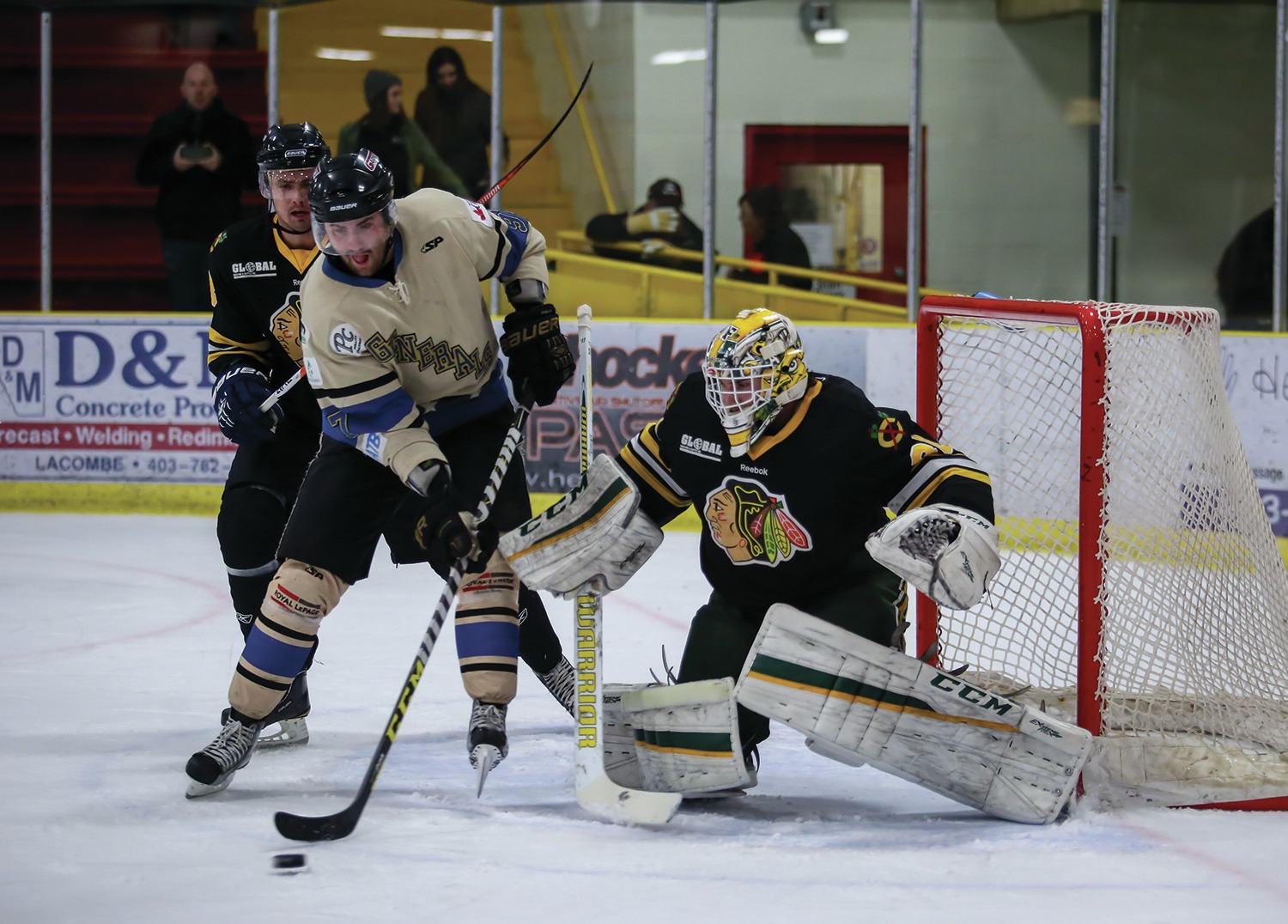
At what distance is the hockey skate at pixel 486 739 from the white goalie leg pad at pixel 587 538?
240 mm

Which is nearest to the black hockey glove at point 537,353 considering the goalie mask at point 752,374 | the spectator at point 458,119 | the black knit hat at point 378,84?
the goalie mask at point 752,374

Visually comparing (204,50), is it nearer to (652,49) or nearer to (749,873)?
(652,49)

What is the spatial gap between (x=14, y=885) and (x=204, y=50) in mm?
5713

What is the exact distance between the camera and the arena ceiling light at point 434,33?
260 inches

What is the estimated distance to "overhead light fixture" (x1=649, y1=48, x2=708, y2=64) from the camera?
6.64 meters

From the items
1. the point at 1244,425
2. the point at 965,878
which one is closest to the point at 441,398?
the point at 965,878

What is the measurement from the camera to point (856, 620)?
104 inches

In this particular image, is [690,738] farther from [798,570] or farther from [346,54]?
[346,54]

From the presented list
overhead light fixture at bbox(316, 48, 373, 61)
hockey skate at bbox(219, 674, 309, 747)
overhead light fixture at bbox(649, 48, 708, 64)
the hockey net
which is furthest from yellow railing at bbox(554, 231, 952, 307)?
hockey skate at bbox(219, 674, 309, 747)

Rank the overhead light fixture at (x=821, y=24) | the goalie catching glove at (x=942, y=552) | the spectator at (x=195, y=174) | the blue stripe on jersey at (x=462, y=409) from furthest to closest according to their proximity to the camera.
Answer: the overhead light fixture at (x=821, y=24)
the spectator at (x=195, y=174)
the blue stripe on jersey at (x=462, y=409)
the goalie catching glove at (x=942, y=552)

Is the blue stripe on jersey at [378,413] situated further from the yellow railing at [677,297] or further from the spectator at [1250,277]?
the spectator at [1250,277]

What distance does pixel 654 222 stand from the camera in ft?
21.6

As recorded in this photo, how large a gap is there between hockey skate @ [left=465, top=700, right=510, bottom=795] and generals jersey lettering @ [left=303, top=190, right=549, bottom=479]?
0.45m

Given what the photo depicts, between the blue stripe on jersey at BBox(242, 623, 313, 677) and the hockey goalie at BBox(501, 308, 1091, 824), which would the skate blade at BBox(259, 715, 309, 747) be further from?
the hockey goalie at BBox(501, 308, 1091, 824)
